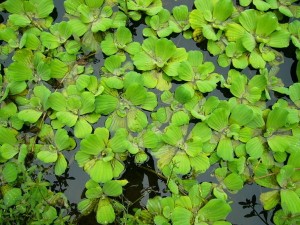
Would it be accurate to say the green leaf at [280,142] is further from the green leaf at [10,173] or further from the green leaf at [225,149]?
the green leaf at [10,173]

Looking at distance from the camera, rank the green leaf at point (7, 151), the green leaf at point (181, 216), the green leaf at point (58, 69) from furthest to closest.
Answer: the green leaf at point (58, 69), the green leaf at point (7, 151), the green leaf at point (181, 216)

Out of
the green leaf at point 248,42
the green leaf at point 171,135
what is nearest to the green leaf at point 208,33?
the green leaf at point 248,42

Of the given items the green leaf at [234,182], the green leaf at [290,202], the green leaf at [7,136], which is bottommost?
the green leaf at [290,202]

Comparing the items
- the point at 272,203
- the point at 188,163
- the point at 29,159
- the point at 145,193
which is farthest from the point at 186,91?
the point at 29,159

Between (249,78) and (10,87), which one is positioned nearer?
(10,87)

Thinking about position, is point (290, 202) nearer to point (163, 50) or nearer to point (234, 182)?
point (234, 182)

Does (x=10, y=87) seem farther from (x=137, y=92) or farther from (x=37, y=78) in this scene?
(x=137, y=92)

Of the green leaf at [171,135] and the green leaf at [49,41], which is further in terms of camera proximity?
the green leaf at [49,41]
